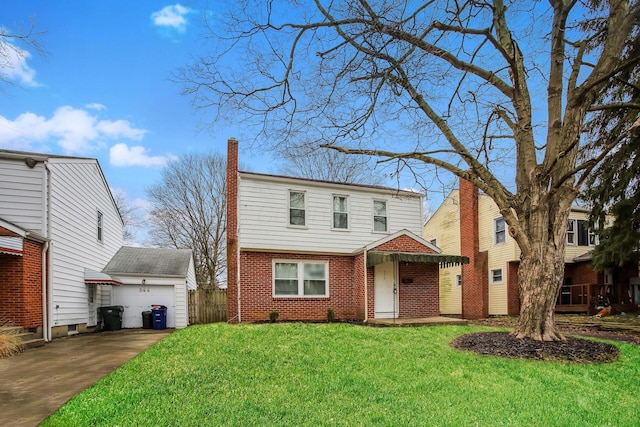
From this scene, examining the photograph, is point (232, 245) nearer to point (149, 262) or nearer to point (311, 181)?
point (311, 181)

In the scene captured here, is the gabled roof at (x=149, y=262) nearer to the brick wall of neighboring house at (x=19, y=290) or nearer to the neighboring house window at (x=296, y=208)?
the neighboring house window at (x=296, y=208)

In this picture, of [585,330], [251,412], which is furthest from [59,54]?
[585,330]

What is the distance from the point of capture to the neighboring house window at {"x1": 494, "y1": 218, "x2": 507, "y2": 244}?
2031cm

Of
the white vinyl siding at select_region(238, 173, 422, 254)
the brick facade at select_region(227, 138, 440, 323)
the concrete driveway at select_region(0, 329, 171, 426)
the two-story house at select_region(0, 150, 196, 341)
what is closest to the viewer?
the concrete driveway at select_region(0, 329, 171, 426)

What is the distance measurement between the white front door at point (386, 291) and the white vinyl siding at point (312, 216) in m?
1.30

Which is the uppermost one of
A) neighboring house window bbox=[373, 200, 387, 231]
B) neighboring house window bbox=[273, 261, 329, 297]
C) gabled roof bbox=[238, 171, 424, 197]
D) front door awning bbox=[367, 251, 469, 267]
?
gabled roof bbox=[238, 171, 424, 197]

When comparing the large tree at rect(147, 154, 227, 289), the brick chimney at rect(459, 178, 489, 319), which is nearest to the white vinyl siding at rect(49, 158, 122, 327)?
the large tree at rect(147, 154, 227, 289)

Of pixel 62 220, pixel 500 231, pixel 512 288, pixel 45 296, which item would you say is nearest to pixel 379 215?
pixel 500 231

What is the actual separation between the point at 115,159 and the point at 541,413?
1900 cm

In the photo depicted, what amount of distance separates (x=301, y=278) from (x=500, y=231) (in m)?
11.1

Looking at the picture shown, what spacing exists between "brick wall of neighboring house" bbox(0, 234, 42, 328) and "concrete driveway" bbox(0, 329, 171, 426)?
91cm

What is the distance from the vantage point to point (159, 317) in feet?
51.5

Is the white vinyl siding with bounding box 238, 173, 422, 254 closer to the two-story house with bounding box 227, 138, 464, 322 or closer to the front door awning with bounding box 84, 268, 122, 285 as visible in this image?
the two-story house with bounding box 227, 138, 464, 322

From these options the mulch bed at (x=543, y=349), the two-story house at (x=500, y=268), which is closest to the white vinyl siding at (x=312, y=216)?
the two-story house at (x=500, y=268)
